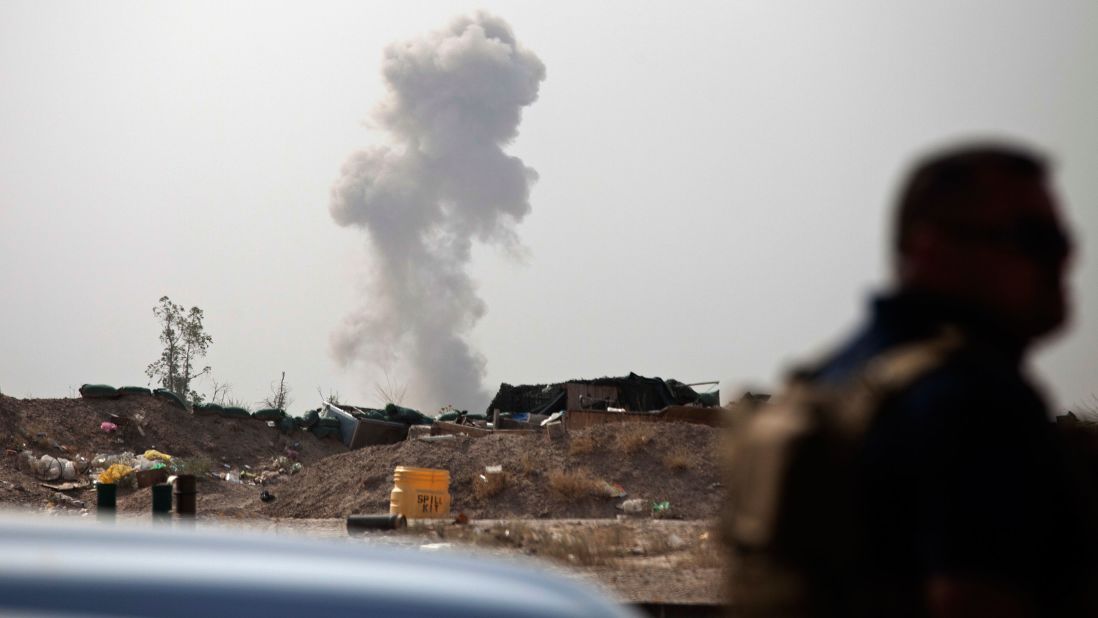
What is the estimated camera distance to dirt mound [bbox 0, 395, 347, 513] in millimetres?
28156

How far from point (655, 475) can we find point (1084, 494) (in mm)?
19594

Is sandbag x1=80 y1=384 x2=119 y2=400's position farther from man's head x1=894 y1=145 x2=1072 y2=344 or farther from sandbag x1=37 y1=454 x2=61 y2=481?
man's head x1=894 y1=145 x2=1072 y2=344

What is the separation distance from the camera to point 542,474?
21031 mm

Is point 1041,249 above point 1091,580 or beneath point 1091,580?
above

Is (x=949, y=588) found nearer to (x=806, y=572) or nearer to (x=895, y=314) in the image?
(x=806, y=572)

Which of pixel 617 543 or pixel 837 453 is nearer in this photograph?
pixel 837 453

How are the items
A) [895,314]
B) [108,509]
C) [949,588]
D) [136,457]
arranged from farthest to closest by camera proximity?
[136,457] < [108,509] < [895,314] < [949,588]

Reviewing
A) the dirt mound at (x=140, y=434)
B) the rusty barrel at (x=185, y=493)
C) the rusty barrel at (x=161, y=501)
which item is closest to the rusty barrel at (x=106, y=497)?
the rusty barrel at (x=161, y=501)

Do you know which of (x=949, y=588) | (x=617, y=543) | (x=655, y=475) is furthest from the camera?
(x=655, y=475)

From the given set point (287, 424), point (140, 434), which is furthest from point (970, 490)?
point (287, 424)

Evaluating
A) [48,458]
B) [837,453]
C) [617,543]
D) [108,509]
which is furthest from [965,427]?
[48,458]

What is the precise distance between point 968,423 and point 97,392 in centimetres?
3264

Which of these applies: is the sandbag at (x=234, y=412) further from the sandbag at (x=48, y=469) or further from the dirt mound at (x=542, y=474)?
the dirt mound at (x=542, y=474)

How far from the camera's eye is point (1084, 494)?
180cm
